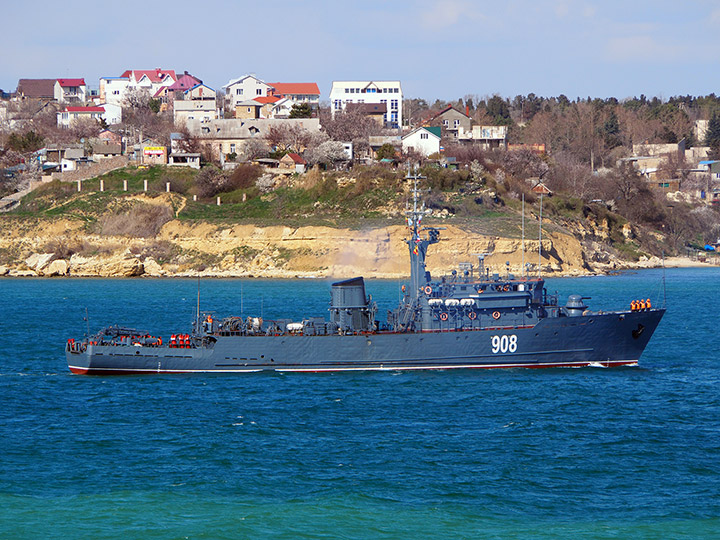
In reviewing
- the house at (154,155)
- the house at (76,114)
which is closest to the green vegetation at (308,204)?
the house at (154,155)

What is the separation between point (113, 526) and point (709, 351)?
3915cm

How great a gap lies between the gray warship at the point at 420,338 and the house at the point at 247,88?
417 ft

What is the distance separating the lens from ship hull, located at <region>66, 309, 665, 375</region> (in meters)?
45.1

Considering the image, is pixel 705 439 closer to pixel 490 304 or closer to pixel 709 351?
pixel 490 304

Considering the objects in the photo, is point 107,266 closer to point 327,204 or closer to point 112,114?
point 327,204

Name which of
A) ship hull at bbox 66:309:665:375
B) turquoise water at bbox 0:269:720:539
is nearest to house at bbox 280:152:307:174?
turquoise water at bbox 0:269:720:539

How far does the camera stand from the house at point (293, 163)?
117 metres

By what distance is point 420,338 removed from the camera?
45031 millimetres

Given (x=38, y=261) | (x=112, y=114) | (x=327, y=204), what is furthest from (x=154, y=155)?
(x=112, y=114)

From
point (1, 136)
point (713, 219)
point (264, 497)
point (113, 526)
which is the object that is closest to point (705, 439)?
point (264, 497)

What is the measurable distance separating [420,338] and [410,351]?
2.74 ft

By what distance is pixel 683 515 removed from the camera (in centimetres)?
2673

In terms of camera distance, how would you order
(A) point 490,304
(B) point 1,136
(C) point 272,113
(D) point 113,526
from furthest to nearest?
(B) point 1,136 → (C) point 272,113 → (A) point 490,304 → (D) point 113,526

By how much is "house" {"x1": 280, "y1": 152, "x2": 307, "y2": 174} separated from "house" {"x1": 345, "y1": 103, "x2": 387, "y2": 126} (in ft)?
120
